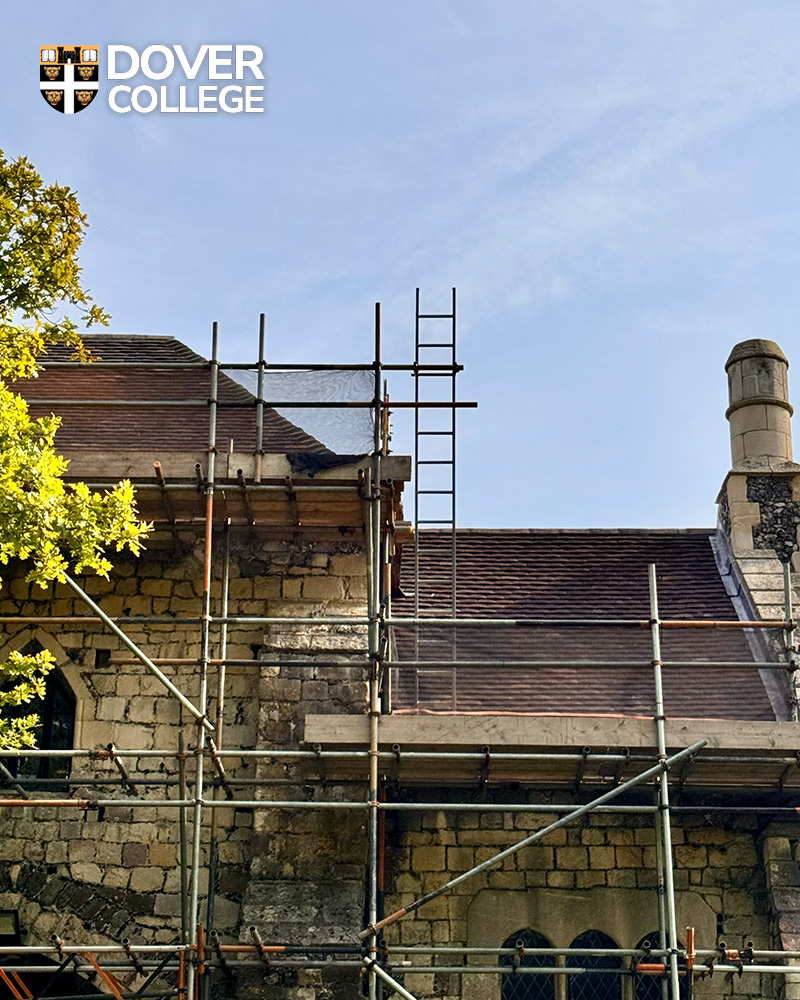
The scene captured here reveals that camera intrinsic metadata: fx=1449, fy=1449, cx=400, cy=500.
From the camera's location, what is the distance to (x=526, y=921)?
1141cm

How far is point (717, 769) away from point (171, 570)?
475cm

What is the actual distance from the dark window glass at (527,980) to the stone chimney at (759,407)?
17.8ft

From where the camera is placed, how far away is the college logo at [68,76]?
12914 mm

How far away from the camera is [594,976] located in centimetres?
1148

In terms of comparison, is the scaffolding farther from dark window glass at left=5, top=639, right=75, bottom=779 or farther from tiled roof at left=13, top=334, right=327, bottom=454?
tiled roof at left=13, top=334, right=327, bottom=454

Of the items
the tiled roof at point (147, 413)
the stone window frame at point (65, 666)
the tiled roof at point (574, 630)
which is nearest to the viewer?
the stone window frame at point (65, 666)

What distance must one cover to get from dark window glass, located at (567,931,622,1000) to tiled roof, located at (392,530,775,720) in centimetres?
191

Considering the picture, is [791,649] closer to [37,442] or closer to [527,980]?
[527,980]

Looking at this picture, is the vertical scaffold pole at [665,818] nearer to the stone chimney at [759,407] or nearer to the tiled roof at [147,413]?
the tiled roof at [147,413]

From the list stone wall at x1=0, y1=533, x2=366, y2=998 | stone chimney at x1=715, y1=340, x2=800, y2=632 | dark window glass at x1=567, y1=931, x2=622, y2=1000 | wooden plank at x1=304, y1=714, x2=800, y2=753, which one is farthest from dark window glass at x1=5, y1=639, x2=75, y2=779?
stone chimney at x1=715, y1=340, x2=800, y2=632

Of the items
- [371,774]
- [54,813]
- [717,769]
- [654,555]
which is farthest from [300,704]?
[654,555]

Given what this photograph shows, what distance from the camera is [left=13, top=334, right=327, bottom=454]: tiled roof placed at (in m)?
12.9

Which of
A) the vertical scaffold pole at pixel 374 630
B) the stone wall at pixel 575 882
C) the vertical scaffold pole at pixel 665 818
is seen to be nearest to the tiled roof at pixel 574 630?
the vertical scaffold pole at pixel 665 818

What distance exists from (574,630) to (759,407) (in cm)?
354
